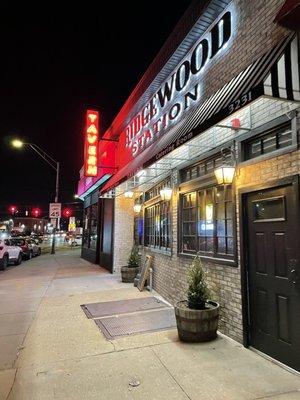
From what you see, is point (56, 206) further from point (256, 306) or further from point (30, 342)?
point (256, 306)

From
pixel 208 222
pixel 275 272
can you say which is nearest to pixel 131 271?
pixel 208 222

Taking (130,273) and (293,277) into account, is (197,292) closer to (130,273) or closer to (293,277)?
(293,277)

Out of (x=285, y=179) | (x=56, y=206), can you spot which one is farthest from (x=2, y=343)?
(x=56, y=206)

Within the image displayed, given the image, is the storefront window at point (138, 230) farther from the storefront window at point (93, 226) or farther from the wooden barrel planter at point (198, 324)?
the wooden barrel planter at point (198, 324)

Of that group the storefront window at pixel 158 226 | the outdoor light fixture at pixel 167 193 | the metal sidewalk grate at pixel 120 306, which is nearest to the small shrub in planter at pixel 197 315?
A: the metal sidewalk grate at pixel 120 306

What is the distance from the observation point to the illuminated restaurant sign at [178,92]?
6.95m

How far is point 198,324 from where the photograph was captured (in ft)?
18.0

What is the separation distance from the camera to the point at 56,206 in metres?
25.9

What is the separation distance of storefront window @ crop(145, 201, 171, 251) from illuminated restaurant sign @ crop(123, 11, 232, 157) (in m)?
2.15

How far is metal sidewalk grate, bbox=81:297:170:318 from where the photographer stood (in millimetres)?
7726

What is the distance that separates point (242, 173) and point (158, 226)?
5.10 m

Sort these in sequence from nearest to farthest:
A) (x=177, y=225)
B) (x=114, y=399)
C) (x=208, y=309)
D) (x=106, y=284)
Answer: (x=114, y=399) → (x=208, y=309) → (x=177, y=225) → (x=106, y=284)

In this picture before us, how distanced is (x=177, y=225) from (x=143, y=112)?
208 inches

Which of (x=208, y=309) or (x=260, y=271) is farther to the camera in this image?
(x=208, y=309)
